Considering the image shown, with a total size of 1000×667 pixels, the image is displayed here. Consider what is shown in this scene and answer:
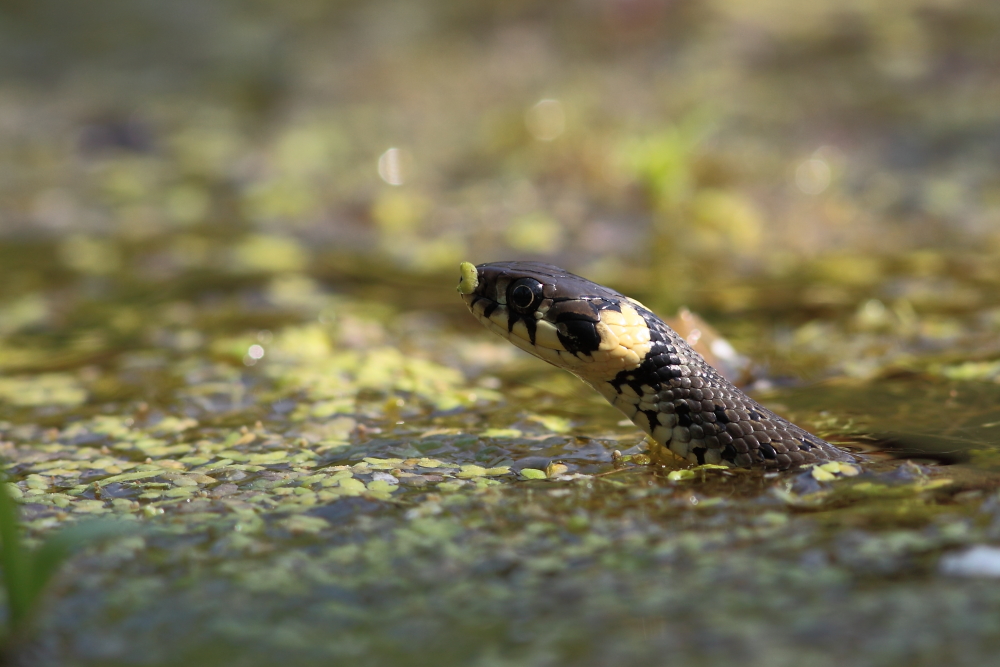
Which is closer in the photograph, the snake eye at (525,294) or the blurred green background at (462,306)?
the blurred green background at (462,306)

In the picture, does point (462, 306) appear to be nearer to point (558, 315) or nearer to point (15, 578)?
point (558, 315)

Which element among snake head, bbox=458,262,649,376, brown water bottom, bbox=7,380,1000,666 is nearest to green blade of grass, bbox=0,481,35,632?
brown water bottom, bbox=7,380,1000,666

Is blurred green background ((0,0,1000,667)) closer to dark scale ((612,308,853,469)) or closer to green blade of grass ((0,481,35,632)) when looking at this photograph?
green blade of grass ((0,481,35,632))

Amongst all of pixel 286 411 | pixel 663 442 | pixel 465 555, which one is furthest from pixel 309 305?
pixel 465 555

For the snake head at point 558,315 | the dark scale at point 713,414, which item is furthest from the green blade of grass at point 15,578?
the dark scale at point 713,414

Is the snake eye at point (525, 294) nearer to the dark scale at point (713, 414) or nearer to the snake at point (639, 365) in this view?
the snake at point (639, 365)

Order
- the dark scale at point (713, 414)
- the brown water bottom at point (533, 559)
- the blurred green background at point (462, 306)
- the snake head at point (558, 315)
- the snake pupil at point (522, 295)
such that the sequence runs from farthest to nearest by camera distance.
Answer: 1. the snake pupil at point (522, 295)
2. the snake head at point (558, 315)
3. the dark scale at point (713, 414)
4. the blurred green background at point (462, 306)
5. the brown water bottom at point (533, 559)

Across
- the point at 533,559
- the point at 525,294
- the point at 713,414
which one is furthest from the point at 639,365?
the point at 533,559
